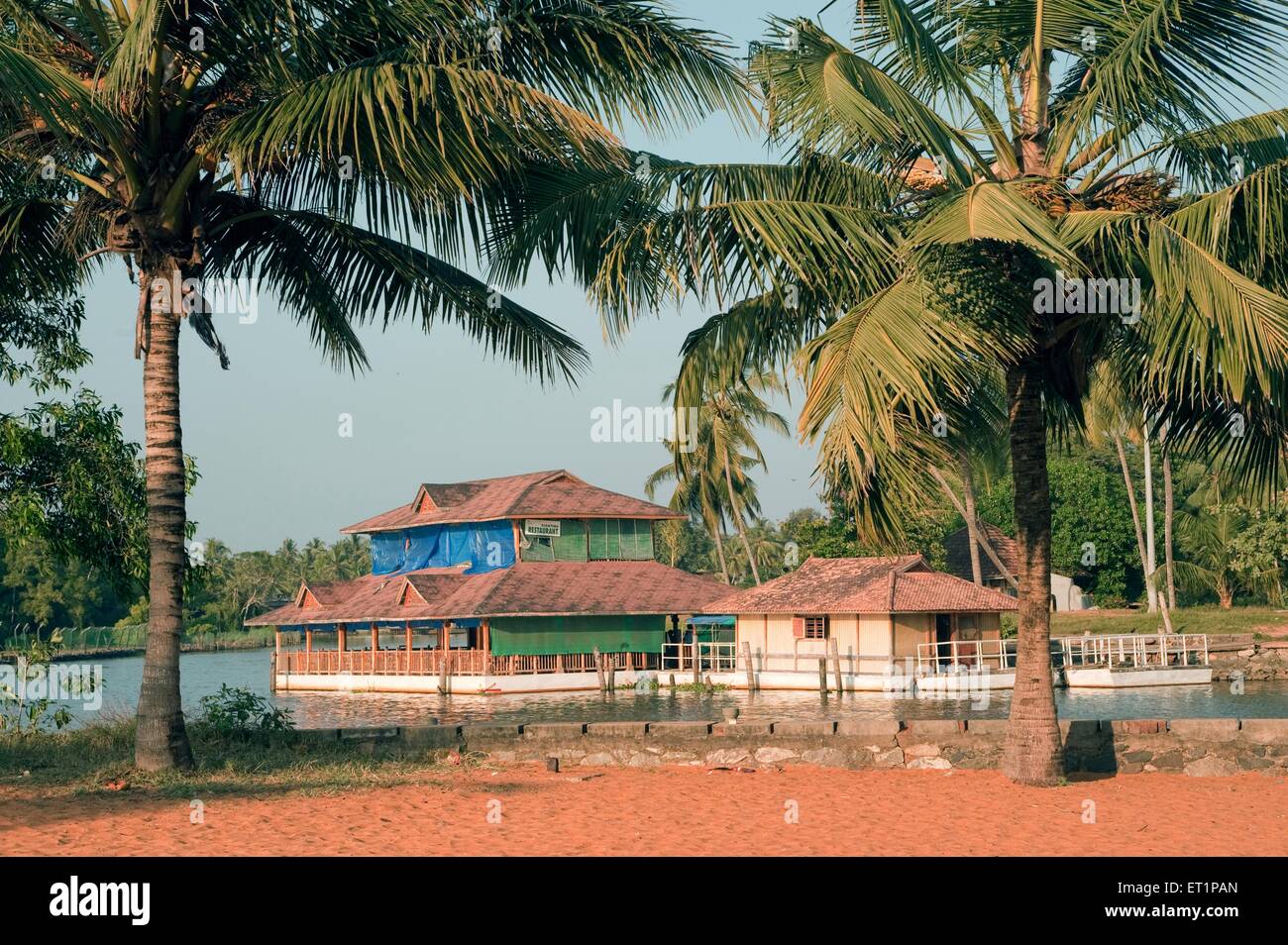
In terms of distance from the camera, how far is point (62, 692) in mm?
64750

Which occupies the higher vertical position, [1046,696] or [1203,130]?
[1203,130]

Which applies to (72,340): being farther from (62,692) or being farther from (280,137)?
(62,692)

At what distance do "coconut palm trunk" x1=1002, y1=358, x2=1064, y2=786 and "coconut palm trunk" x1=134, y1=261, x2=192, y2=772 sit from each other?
29.3 feet

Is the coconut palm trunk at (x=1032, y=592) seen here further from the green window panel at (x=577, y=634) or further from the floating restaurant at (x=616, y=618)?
the green window panel at (x=577, y=634)

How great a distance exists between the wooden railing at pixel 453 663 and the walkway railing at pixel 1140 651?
17.4 m

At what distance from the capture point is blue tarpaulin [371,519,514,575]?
181 feet

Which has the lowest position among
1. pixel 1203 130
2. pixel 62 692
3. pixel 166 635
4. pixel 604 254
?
pixel 62 692

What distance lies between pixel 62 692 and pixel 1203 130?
64480 millimetres

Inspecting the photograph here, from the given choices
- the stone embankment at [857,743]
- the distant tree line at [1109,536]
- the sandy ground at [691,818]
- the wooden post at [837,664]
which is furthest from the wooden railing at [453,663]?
the sandy ground at [691,818]

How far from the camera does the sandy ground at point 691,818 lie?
10367mm

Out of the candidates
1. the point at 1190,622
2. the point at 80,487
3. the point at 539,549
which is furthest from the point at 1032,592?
the point at 1190,622

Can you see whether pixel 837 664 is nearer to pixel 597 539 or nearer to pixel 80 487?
pixel 597 539

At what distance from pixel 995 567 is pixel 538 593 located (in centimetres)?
2738
